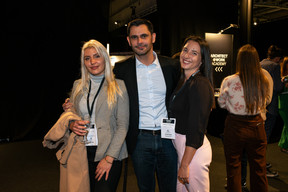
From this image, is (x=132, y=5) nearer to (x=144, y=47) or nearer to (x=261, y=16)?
(x=261, y=16)

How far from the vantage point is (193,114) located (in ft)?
5.24

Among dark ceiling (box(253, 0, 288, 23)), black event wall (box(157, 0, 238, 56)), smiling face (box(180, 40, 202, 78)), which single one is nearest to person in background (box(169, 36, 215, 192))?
smiling face (box(180, 40, 202, 78))

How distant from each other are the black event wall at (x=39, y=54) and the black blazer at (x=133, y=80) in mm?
A: 3838

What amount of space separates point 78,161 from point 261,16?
12176 millimetres

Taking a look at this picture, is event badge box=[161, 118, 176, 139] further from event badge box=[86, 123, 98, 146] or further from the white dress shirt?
event badge box=[86, 123, 98, 146]

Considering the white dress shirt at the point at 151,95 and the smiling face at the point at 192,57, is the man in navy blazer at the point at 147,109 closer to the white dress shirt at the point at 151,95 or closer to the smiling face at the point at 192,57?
the white dress shirt at the point at 151,95

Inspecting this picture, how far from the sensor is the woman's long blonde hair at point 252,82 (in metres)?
2.46

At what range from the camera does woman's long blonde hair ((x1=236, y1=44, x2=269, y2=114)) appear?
2459mm

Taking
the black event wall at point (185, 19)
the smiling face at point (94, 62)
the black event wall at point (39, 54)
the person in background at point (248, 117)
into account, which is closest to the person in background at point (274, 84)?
the person in background at point (248, 117)

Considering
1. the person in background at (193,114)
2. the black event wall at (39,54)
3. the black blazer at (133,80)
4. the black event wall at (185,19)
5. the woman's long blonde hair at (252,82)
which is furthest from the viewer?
the black event wall at (185,19)

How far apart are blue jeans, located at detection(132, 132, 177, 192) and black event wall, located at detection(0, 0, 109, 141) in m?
4.17

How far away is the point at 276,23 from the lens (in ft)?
34.9

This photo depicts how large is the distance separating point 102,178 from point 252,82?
1703 mm

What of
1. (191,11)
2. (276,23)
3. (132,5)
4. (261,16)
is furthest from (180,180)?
(261,16)
